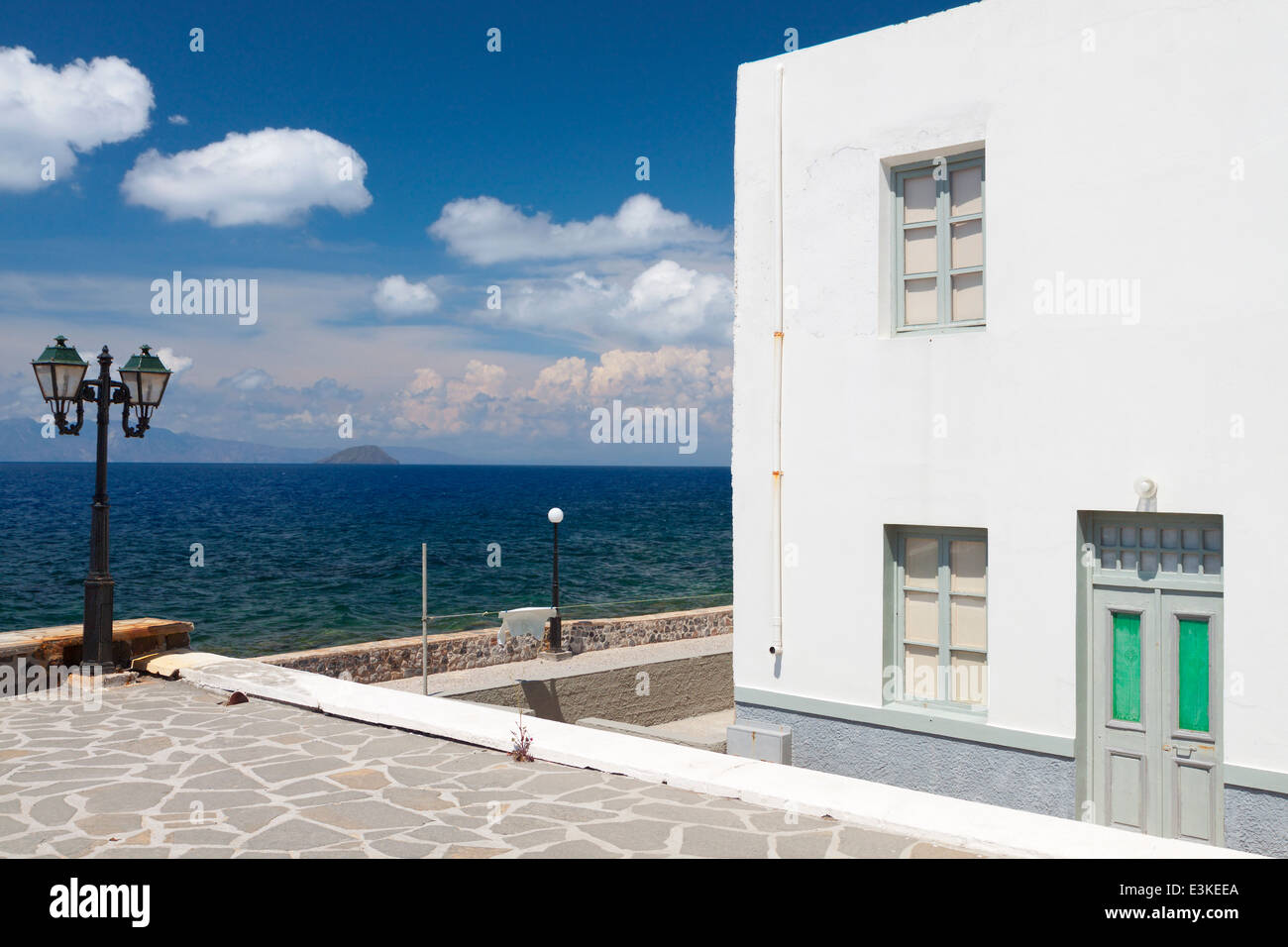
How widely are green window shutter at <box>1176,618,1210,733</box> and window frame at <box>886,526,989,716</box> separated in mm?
1364

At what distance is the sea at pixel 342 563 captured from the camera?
120ft

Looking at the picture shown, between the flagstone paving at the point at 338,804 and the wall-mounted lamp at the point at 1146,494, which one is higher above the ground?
the wall-mounted lamp at the point at 1146,494

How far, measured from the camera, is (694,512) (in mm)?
100312

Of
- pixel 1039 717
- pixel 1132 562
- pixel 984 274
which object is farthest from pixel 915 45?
pixel 1039 717

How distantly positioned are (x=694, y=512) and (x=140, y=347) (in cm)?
9016

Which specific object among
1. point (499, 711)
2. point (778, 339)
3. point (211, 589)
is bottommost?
point (211, 589)

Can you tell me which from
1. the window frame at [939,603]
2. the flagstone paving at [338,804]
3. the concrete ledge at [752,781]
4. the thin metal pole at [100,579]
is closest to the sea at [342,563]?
the thin metal pole at [100,579]

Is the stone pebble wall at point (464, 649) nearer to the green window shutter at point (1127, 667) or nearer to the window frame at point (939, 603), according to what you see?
the window frame at point (939, 603)

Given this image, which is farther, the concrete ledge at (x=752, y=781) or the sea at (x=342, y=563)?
the sea at (x=342, y=563)

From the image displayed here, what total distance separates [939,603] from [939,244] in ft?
9.58

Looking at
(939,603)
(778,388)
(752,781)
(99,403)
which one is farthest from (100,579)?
(939,603)

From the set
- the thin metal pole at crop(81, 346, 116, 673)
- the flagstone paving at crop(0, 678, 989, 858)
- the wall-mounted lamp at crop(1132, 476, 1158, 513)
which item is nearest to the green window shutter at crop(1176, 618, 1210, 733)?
the wall-mounted lamp at crop(1132, 476, 1158, 513)

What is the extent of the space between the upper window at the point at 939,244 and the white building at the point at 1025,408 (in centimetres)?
2
